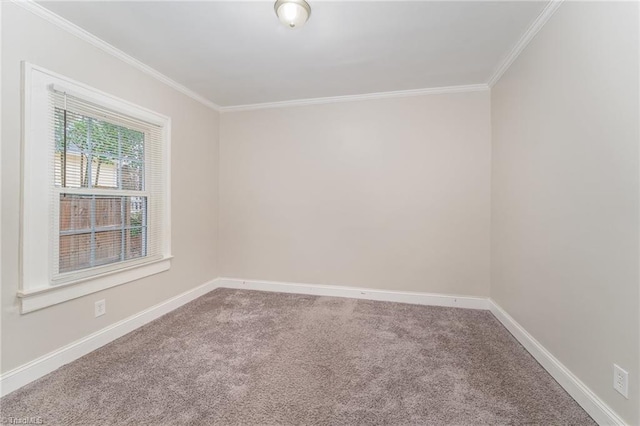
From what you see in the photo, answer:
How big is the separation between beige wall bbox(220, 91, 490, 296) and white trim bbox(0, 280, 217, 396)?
43.5 inches

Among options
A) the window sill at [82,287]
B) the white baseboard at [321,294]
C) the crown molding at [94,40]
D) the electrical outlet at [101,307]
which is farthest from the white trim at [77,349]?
the crown molding at [94,40]

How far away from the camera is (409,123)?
3.20 m

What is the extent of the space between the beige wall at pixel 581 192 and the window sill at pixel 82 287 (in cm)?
345

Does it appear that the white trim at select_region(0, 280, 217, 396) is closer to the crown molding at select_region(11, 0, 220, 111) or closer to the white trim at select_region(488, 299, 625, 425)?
the crown molding at select_region(11, 0, 220, 111)

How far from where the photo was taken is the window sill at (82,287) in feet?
5.86

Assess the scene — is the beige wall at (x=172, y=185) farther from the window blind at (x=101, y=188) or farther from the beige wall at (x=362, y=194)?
the beige wall at (x=362, y=194)

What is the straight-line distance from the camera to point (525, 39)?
2.12 metres

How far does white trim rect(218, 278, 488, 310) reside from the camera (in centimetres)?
308

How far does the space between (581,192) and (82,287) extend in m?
3.55

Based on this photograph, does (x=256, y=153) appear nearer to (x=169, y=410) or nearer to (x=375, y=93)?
(x=375, y=93)

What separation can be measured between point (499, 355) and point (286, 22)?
2976 millimetres

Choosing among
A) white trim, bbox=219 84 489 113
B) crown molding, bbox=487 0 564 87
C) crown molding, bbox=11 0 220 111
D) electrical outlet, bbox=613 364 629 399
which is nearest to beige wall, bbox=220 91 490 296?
white trim, bbox=219 84 489 113

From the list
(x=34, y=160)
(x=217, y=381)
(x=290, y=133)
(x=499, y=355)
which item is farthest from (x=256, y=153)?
(x=499, y=355)

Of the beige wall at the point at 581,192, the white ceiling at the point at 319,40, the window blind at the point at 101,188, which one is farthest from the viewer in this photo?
the window blind at the point at 101,188
